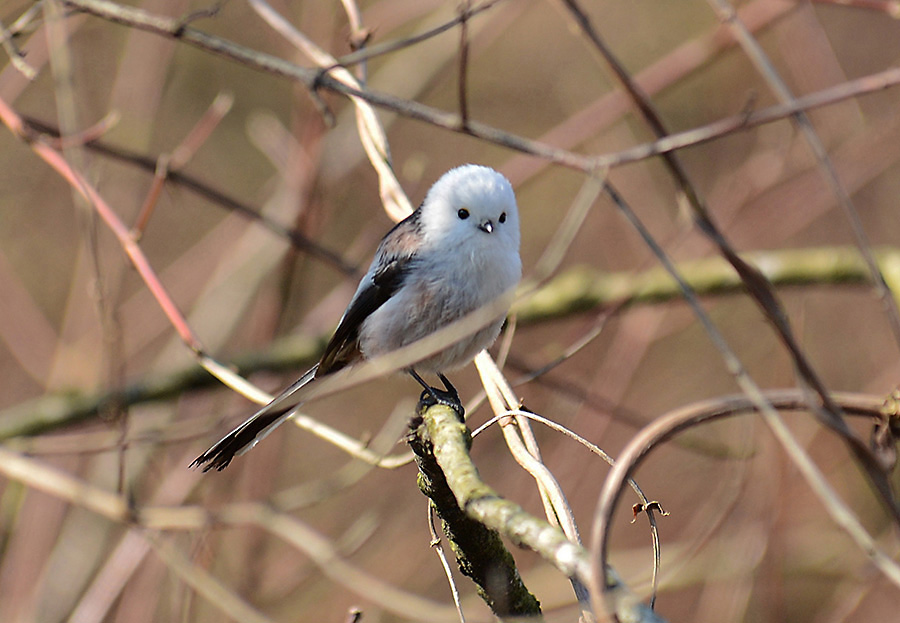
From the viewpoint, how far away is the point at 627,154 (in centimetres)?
141

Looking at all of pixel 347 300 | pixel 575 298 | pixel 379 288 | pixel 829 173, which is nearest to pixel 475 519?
pixel 829 173

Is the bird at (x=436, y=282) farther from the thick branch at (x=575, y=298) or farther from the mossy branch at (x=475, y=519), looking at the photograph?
the thick branch at (x=575, y=298)

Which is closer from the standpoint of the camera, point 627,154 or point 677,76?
point 627,154

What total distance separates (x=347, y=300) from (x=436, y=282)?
1591mm

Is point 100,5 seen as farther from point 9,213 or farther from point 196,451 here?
point 9,213

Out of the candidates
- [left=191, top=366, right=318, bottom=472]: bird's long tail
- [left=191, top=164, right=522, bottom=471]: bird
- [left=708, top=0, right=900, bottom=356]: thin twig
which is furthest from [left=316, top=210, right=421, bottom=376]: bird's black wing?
[left=708, top=0, right=900, bottom=356]: thin twig

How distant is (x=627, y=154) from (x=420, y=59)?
8.68ft

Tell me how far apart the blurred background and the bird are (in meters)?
0.22

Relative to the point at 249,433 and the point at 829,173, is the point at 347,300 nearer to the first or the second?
the point at 249,433

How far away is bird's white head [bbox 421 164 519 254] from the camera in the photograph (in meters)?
2.43

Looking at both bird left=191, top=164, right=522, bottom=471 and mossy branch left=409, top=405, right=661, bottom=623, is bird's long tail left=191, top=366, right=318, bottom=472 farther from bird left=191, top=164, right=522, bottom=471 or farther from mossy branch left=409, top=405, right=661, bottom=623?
mossy branch left=409, top=405, right=661, bottom=623

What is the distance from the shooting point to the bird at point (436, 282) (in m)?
2.37

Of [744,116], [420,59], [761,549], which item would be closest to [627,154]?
[744,116]

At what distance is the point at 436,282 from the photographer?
242cm
